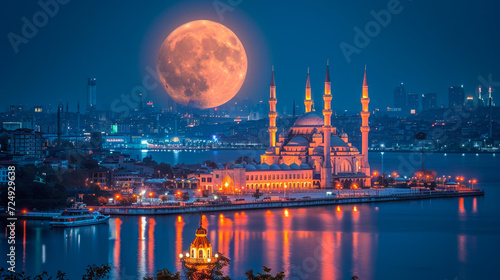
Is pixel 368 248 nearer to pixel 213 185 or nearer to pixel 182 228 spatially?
pixel 182 228

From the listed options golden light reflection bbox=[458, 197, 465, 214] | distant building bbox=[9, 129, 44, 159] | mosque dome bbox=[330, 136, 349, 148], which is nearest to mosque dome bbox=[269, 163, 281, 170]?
mosque dome bbox=[330, 136, 349, 148]

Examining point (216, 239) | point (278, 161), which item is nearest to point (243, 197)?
point (278, 161)

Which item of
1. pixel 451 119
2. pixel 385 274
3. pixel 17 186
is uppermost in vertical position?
pixel 451 119

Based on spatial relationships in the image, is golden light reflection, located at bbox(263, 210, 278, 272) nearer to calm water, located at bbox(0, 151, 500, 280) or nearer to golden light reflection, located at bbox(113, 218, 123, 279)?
calm water, located at bbox(0, 151, 500, 280)

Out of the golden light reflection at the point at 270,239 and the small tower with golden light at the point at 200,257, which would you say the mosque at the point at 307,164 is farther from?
the small tower with golden light at the point at 200,257

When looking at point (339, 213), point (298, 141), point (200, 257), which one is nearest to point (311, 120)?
point (298, 141)

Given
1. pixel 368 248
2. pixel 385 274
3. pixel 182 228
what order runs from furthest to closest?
pixel 182 228 < pixel 368 248 < pixel 385 274
